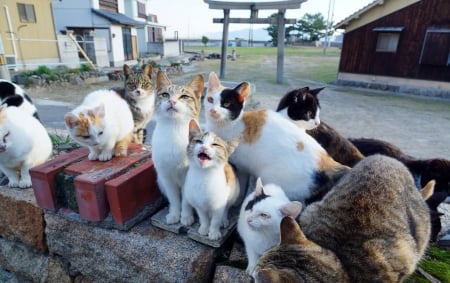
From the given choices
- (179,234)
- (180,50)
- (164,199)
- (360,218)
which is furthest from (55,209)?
(180,50)

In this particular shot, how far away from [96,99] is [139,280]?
1424 millimetres

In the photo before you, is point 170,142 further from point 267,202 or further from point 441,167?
→ point 441,167

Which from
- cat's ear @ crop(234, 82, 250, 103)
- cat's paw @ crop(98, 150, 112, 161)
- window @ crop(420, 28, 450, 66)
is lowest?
cat's paw @ crop(98, 150, 112, 161)

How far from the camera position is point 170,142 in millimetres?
1514

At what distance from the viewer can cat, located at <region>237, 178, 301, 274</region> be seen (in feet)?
4.24

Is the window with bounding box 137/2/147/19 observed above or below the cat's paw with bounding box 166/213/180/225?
above

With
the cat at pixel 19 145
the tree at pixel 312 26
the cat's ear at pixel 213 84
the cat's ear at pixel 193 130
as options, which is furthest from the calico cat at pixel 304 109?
the tree at pixel 312 26

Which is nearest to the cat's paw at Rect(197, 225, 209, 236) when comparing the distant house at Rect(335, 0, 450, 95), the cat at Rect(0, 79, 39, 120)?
the cat at Rect(0, 79, 39, 120)

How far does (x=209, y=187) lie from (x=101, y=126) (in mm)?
964

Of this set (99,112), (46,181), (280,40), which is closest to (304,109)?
(99,112)

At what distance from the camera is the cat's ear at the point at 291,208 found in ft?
4.15

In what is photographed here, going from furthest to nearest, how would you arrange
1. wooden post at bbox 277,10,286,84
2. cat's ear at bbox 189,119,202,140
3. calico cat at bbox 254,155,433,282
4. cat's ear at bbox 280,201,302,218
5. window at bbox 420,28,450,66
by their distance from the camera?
wooden post at bbox 277,10,286,84 < window at bbox 420,28,450,66 < cat's ear at bbox 189,119,202,140 < cat's ear at bbox 280,201,302,218 < calico cat at bbox 254,155,433,282

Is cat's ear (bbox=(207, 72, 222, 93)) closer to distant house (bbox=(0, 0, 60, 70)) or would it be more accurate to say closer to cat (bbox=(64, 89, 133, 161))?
cat (bbox=(64, 89, 133, 161))

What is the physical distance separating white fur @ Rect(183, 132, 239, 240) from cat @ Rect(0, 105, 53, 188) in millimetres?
1427
